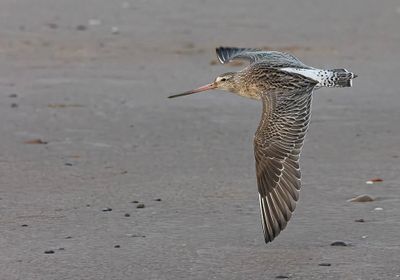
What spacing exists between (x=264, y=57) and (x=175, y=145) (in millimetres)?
1137

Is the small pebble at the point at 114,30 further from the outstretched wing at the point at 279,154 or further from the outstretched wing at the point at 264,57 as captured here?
the outstretched wing at the point at 279,154

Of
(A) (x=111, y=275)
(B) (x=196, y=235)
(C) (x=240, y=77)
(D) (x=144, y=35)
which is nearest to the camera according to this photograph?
(A) (x=111, y=275)

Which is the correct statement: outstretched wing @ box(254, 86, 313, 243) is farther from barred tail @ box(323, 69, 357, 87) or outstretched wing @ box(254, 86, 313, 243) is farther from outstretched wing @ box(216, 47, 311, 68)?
outstretched wing @ box(216, 47, 311, 68)

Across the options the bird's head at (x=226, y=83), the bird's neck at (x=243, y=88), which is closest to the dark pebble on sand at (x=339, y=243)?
the bird's neck at (x=243, y=88)

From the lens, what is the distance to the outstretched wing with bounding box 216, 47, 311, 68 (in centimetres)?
919

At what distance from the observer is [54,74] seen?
1271 cm

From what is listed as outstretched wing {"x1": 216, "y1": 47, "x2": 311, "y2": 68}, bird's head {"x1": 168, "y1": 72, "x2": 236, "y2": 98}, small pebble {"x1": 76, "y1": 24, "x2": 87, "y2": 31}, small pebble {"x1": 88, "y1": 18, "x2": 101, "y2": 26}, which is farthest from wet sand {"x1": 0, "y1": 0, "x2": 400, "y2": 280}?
outstretched wing {"x1": 216, "y1": 47, "x2": 311, "y2": 68}

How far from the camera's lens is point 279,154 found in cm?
798

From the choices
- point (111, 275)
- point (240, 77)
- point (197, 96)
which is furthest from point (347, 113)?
point (111, 275)

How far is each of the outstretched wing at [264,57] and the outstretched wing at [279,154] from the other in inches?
24.6

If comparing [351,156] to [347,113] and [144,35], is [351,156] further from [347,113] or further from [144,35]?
[144,35]

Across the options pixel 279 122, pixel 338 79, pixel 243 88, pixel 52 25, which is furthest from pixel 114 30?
pixel 279 122

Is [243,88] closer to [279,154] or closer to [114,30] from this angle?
[279,154]

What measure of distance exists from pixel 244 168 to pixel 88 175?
3.93 ft
